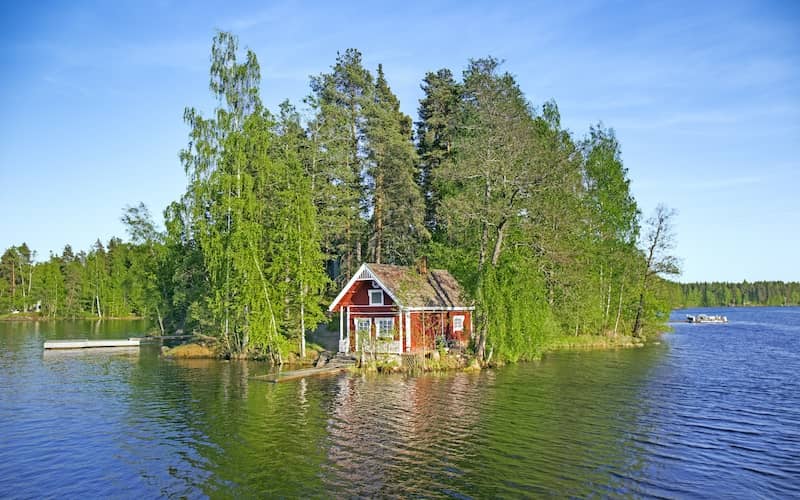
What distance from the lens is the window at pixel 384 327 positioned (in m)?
34.3

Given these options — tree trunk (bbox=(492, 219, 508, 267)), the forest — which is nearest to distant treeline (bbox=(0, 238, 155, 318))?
the forest

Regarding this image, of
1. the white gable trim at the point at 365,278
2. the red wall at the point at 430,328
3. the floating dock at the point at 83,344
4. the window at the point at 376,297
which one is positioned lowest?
the floating dock at the point at 83,344

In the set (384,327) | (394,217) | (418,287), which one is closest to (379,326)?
(384,327)

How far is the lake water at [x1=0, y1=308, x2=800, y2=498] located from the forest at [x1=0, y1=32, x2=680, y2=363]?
5853mm

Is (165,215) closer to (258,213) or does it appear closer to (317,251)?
(258,213)

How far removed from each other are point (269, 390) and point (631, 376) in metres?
19.3

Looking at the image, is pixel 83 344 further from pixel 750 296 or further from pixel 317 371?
pixel 750 296

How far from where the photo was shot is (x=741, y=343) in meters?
52.1

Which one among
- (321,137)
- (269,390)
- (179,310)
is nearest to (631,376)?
(269,390)

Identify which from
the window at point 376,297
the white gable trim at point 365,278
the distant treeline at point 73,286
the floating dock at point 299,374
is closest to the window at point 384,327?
the window at point 376,297

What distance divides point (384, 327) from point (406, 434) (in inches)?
611

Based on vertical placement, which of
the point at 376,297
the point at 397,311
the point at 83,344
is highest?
the point at 376,297

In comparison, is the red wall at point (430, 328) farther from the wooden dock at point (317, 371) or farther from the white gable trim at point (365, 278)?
the wooden dock at point (317, 371)

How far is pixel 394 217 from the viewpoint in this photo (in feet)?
159
